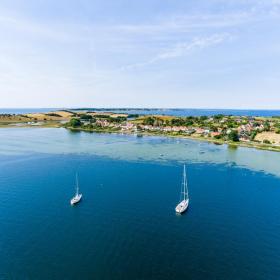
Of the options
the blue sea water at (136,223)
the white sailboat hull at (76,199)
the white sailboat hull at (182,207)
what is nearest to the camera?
the blue sea water at (136,223)

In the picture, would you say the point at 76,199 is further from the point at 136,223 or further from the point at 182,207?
the point at 182,207

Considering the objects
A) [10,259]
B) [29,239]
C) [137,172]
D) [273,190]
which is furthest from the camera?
[137,172]

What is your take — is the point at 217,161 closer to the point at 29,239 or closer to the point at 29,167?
the point at 29,167

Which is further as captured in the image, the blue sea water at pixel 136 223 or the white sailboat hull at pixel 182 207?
the white sailboat hull at pixel 182 207

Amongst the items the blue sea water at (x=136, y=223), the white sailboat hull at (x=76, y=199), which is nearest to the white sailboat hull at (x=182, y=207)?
the blue sea water at (x=136, y=223)

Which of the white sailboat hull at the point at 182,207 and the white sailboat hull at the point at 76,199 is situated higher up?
the white sailboat hull at the point at 76,199

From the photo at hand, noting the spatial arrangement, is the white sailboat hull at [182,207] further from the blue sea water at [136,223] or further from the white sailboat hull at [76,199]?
the white sailboat hull at [76,199]

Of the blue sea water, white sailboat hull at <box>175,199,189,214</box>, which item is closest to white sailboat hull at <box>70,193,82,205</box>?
the blue sea water

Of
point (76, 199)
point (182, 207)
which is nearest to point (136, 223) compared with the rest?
point (182, 207)

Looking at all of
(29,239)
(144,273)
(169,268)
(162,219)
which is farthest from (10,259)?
(162,219)
